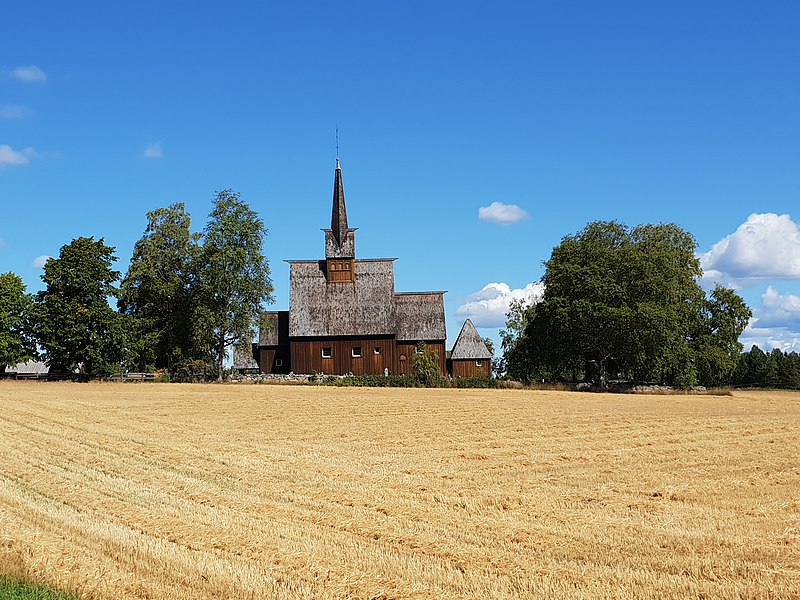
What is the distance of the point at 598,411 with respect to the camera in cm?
3622

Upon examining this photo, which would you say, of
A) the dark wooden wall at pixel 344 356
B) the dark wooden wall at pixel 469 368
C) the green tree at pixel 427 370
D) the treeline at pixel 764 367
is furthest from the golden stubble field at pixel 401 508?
the treeline at pixel 764 367

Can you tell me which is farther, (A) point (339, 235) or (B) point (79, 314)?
(A) point (339, 235)

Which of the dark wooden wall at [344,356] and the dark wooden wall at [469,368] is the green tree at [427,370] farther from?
the dark wooden wall at [469,368]

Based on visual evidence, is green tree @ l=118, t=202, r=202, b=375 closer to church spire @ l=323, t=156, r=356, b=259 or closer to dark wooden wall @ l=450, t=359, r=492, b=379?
church spire @ l=323, t=156, r=356, b=259

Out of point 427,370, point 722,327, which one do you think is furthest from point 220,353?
point 722,327

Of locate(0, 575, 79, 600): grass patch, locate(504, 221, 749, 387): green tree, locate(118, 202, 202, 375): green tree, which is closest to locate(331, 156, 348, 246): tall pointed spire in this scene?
locate(118, 202, 202, 375): green tree

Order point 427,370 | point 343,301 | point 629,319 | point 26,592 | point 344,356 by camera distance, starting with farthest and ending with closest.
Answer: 1. point 343,301
2. point 344,356
3. point 427,370
4. point 629,319
5. point 26,592

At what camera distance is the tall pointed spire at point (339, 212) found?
72.9m

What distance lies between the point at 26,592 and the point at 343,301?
62573mm

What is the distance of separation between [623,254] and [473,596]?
2127 inches

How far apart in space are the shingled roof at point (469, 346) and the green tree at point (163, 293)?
71.2 ft

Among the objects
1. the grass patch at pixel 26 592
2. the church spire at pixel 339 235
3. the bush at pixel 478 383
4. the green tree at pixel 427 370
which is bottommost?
the grass patch at pixel 26 592

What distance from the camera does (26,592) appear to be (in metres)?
8.44

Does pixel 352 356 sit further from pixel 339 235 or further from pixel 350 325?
pixel 339 235
